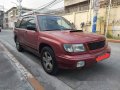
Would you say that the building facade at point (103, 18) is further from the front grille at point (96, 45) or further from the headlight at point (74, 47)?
the headlight at point (74, 47)

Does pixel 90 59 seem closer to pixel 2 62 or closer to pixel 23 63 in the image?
pixel 23 63

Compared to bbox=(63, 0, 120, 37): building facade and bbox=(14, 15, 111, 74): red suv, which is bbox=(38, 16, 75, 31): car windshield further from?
bbox=(63, 0, 120, 37): building facade

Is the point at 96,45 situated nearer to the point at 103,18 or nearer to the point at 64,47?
the point at 64,47

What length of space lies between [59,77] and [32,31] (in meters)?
1.86

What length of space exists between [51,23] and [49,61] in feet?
4.52

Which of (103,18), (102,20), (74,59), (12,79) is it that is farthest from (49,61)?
(103,18)

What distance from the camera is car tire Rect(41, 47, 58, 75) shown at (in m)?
4.18

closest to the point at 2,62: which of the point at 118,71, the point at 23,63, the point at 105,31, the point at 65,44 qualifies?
the point at 23,63

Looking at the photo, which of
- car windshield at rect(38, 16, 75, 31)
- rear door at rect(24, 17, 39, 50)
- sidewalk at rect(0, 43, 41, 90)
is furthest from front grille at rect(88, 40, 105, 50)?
rear door at rect(24, 17, 39, 50)

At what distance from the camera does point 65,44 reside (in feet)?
12.5

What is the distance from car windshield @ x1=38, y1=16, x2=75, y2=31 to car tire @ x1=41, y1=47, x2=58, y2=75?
0.78 meters

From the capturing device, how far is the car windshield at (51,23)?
16.4 ft

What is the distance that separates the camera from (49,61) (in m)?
4.43

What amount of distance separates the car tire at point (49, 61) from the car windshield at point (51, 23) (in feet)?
2.57
